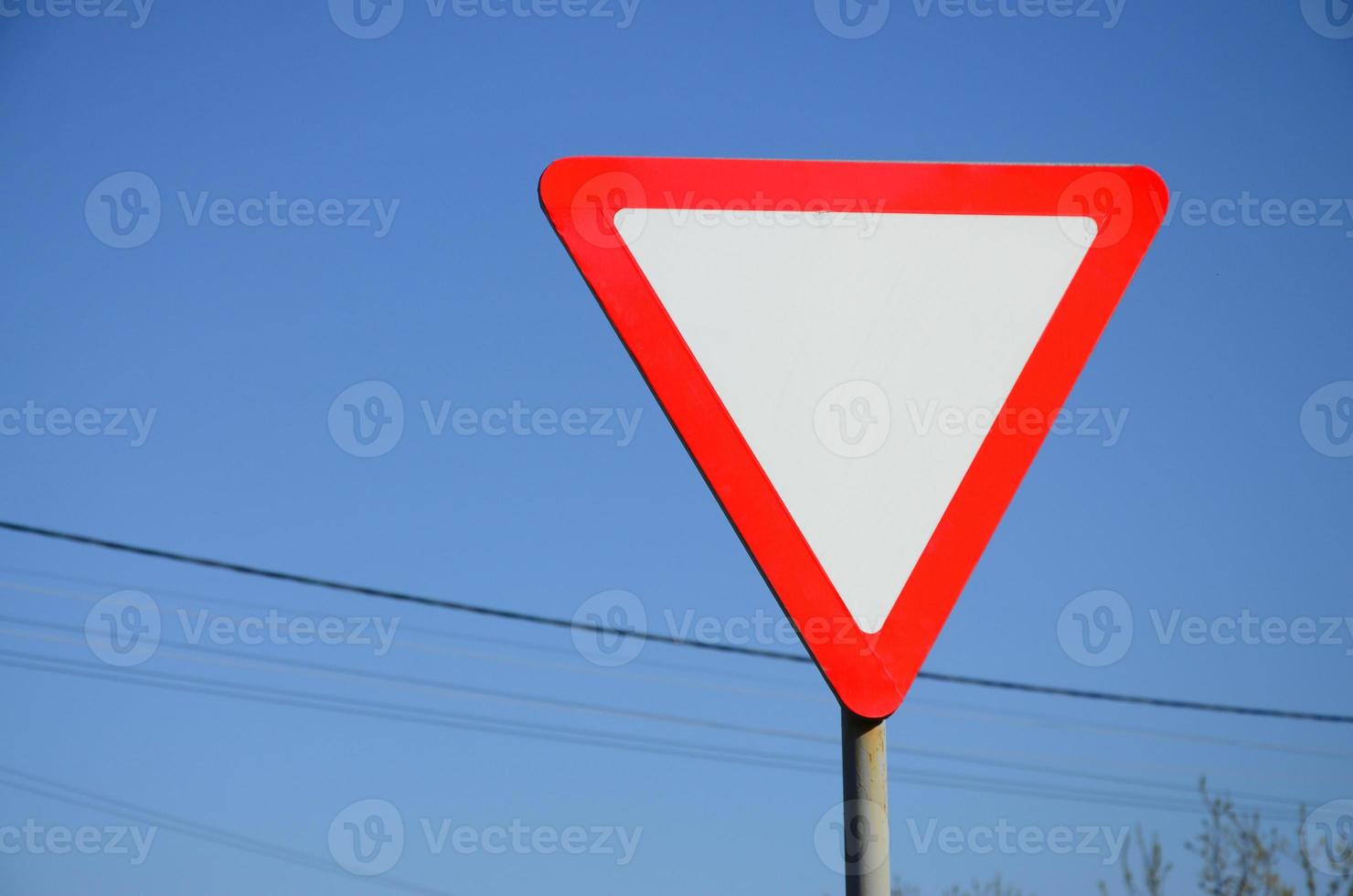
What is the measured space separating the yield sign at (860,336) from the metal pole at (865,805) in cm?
4

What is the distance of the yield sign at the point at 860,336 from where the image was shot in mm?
1436

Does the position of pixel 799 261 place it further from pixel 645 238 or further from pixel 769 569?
pixel 769 569

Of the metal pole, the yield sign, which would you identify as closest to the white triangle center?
the yield sign

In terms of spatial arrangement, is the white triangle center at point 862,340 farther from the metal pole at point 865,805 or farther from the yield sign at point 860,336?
the metal pole at point 865,805

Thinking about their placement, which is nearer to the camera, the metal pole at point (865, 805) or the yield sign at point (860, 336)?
the metal pole at point (865, 805)

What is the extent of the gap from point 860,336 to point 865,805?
547 millimetres

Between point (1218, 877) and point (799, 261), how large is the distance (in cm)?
736

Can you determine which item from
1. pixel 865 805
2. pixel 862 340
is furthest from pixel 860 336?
pixel 865 805

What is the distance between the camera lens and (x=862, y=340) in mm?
1492

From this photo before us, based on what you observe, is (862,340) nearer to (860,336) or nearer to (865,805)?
(860,336)

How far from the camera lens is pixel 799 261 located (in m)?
1.53

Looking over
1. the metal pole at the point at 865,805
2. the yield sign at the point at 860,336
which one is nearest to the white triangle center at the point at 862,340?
the yield sign at the point at 860,336

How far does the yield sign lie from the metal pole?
0.14ft

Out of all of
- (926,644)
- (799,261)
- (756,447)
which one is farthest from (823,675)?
(799,261)
